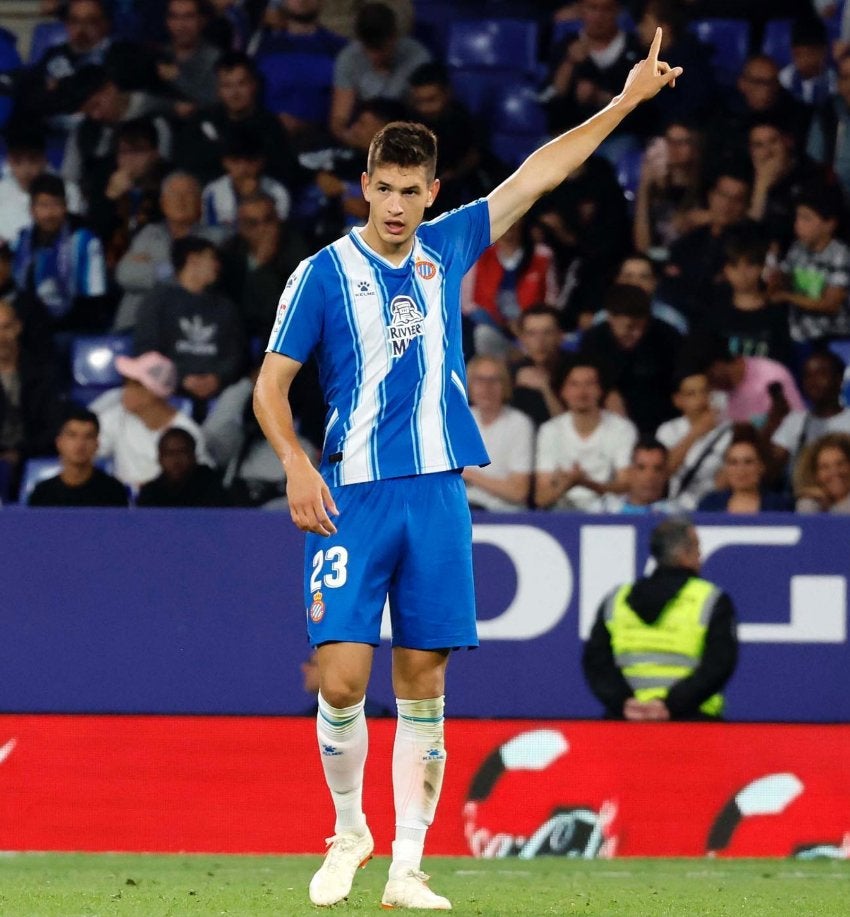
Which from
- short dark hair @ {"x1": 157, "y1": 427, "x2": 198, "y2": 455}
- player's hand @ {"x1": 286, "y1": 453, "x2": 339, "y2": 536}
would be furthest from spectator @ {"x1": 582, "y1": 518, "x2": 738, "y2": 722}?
player's hand @ {"x1": 286, "y1": 453, "x2": 339, "y2": 536}

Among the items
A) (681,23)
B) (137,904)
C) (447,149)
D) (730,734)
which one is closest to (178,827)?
(730,734)

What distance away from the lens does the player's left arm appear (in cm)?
584

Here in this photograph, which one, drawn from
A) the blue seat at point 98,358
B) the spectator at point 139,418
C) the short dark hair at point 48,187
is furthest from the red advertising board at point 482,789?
the short dark hair at point 48,187

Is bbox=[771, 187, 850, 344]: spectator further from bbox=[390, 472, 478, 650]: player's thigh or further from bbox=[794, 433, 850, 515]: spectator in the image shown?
bbox=[390, 472, 478, 650]: player's thigh

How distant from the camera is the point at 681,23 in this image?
13.3 meters

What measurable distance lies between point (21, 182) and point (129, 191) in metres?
0.79

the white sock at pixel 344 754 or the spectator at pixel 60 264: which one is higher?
the spectator at pixel 60 264

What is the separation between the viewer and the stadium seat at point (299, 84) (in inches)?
531

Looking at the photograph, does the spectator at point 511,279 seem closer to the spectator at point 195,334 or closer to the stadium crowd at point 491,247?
the stadium crowd at point 491,247

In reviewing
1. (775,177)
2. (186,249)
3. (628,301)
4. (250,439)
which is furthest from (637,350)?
(186,249)

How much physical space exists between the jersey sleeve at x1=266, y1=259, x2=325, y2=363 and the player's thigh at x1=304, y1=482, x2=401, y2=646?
0.42m

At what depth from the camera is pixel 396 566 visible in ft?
18.3

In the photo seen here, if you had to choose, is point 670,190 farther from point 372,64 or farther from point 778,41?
point 372,64

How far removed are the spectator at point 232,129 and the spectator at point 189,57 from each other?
0.47 meters
